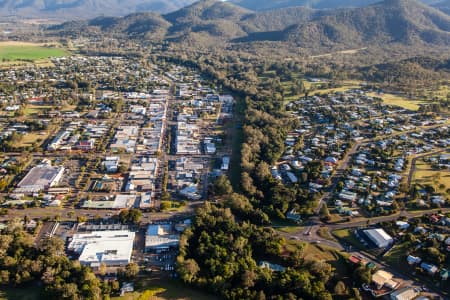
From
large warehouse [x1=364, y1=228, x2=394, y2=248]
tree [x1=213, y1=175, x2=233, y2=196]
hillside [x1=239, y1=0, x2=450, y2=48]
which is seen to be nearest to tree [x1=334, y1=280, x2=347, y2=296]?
large warehouse [x1=364, y1=228, x2=394, y2=248]

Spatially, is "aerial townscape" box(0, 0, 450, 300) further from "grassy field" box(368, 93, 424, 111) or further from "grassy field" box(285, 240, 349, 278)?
"grassy field" box(368, 93, 424, 111)

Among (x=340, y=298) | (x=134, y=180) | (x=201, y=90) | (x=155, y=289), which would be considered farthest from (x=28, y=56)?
(x=340, y=298)

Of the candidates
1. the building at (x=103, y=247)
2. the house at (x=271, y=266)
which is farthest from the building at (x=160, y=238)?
the house at (x=271, y=266)

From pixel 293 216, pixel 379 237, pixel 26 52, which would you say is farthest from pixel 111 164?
Answer: pixel 26 52

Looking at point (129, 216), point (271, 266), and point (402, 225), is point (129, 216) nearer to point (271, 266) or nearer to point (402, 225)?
point (271, 266)

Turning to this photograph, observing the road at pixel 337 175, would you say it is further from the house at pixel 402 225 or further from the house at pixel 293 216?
the house at pixel 402 225
